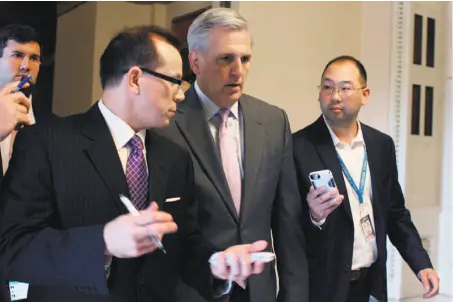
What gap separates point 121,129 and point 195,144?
1.02 feet

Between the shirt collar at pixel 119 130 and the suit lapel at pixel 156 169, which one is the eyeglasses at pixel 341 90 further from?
the shirt collar at pixel 119 130

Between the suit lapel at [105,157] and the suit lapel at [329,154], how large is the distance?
1036 mm

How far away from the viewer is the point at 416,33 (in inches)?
157

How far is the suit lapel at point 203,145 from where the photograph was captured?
A: 1.47 metres

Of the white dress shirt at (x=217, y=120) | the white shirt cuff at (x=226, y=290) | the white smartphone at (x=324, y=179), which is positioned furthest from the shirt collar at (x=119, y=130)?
the white smartphone at (x=324, y=179)

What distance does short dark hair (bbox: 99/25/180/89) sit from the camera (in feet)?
4.05

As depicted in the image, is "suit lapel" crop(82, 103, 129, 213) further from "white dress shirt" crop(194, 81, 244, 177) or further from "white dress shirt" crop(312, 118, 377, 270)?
"white dress shirt" crop(312, 118, 377, 270)

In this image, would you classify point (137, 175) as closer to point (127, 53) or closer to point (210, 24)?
point (127, 53)

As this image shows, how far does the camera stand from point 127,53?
1239 mm

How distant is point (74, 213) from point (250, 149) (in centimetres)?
60

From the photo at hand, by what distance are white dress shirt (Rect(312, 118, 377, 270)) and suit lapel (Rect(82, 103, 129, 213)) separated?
1124 millimetres

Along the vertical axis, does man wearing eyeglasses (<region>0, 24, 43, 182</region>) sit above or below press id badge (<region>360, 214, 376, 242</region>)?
above

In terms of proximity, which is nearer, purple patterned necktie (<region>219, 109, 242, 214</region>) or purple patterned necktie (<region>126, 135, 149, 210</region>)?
purple patterned necktie (<region>126, 135, 149, 210</region>)

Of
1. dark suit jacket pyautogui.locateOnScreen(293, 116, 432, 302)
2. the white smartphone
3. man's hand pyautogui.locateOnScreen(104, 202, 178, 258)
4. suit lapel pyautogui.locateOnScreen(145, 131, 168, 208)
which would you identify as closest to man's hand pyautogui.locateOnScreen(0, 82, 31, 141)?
suit lapel pyautogui.locateOnScreen(145, 131, 168, 208)
